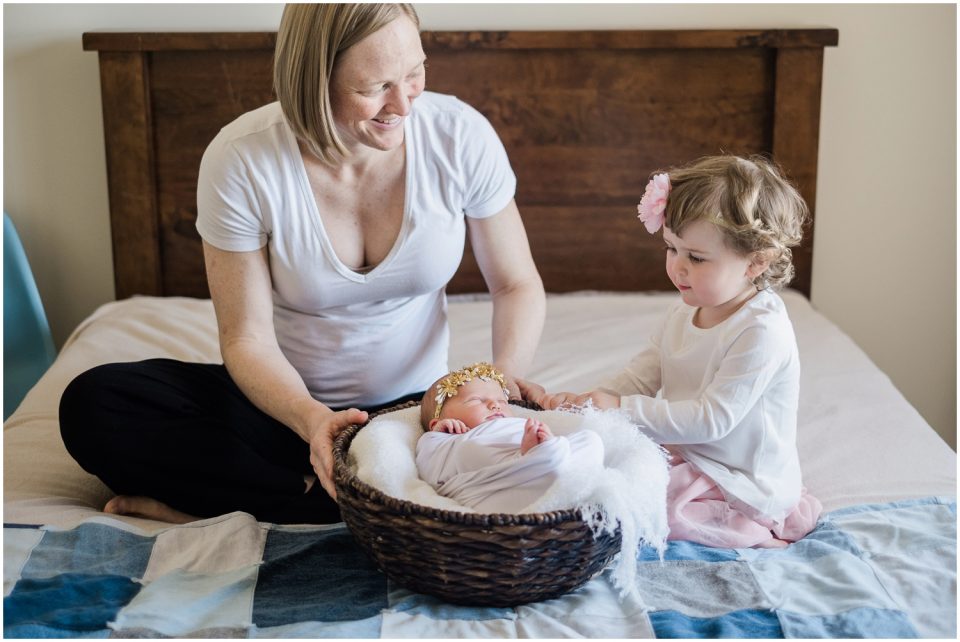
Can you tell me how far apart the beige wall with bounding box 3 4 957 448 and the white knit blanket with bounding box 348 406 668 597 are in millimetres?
1388

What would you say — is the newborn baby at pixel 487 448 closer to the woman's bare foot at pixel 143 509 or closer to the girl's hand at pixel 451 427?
the girl's hand at pixel 451 427

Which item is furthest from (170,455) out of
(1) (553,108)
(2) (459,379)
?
(1) (553,108)

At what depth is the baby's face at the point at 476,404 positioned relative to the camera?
53.4 inches

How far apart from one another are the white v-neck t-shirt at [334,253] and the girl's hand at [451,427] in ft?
1.12

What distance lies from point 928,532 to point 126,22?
2015mm

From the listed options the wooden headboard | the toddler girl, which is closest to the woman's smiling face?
the toddler girl

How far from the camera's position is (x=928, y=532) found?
4.58 feet

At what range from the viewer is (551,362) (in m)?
2.14

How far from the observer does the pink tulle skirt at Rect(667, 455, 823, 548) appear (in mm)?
1400

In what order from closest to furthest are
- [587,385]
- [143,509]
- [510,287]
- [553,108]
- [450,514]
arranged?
[450,514], [143,509], [510,287], [587,385], [553,108]

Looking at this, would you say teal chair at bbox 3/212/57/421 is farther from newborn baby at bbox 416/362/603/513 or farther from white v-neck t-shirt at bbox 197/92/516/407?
newborn baby at bbox 416/362/603/513

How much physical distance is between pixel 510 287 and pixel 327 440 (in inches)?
19.9

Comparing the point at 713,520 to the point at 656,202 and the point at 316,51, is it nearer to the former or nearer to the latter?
the point at 656,202

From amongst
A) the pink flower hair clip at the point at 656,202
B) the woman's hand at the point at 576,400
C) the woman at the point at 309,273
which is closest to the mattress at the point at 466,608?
the woman at the point at 309,273
